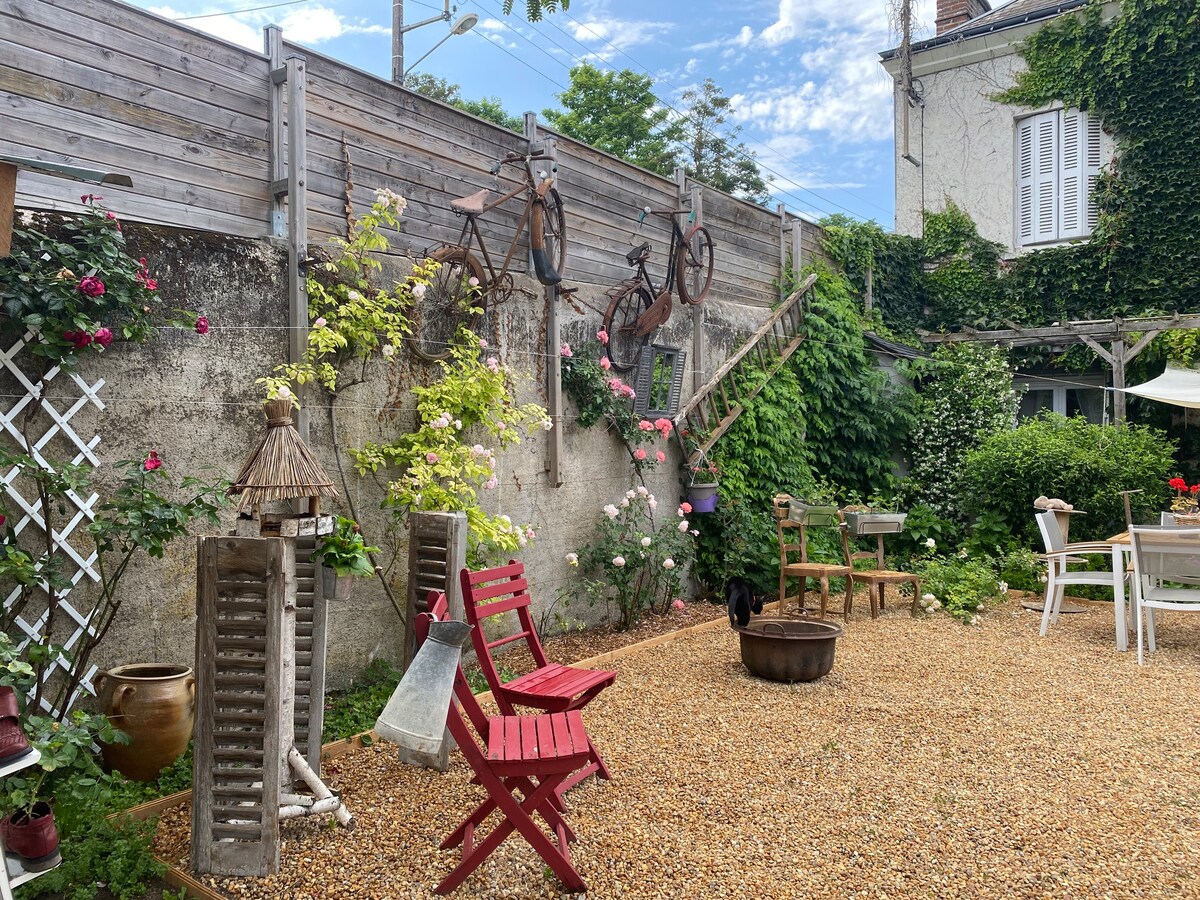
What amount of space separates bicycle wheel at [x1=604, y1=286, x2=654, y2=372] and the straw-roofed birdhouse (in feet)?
13.2

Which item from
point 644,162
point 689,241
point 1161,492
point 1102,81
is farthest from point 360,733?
point 644,162

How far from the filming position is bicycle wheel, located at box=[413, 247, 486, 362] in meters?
5.28

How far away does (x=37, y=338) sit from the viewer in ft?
11.4

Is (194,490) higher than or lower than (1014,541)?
higher

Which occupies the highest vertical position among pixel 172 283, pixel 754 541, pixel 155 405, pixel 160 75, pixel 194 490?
pixel 160 75

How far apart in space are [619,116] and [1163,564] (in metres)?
23.8

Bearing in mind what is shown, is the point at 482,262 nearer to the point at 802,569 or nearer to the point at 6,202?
the point at 6,202

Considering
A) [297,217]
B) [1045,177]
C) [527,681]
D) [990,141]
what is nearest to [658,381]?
[297,217]

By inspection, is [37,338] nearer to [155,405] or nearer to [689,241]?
[155,405]

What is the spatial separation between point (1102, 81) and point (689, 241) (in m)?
6.80

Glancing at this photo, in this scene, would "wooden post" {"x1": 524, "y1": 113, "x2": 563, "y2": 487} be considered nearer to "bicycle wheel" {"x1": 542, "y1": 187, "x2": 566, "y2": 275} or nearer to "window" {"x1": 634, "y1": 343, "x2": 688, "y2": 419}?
"bicycle wheel" {"x1": 542, "y1": 187, "x2": 566, "y2": 275}

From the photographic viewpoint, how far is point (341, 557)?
3.27 metres

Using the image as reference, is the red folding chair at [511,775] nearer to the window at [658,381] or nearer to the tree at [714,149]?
the window at [658,381]

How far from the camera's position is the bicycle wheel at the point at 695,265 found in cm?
757
